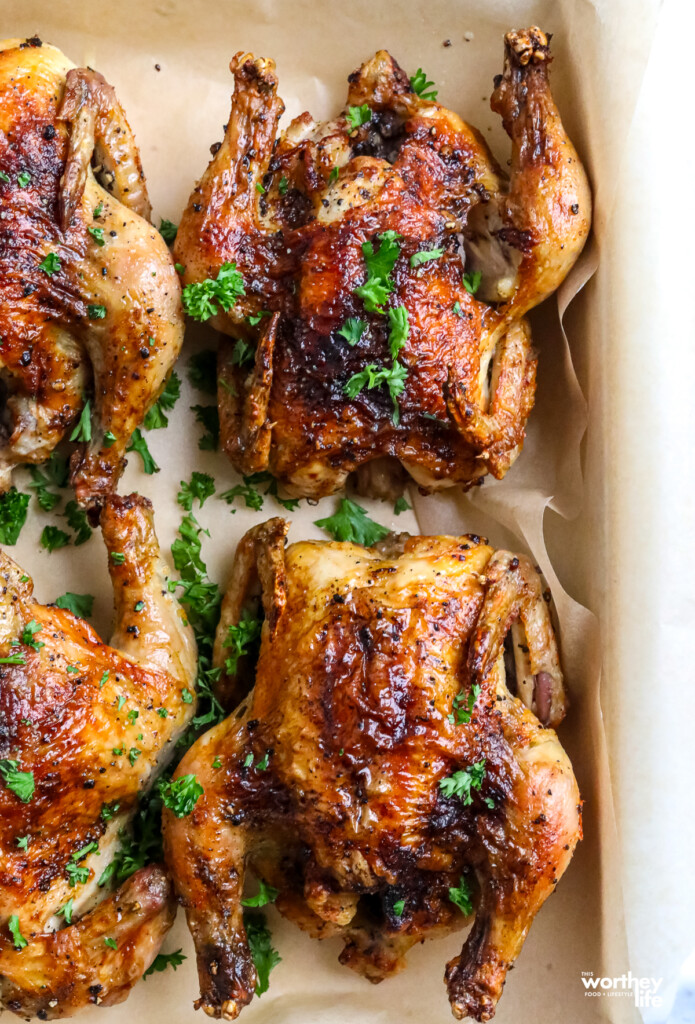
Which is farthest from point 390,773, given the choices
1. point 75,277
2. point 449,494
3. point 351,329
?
point 75,277

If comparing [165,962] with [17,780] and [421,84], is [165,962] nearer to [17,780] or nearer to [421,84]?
[17,780]

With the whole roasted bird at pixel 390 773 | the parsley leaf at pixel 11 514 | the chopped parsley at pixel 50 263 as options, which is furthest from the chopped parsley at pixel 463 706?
the chopped parsley at pixel 50 263

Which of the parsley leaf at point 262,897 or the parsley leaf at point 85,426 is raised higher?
the parsley leaf at point 85,426

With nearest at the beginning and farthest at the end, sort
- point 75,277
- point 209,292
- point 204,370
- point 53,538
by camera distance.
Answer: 1. point 75,277
2. point 209,292
3. point 53,538
4. point 204,370

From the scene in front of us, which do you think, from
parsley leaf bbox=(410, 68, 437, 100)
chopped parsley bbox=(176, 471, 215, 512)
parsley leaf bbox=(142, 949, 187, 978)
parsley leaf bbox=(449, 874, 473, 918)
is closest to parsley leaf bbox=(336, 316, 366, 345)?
chopped parsley bbox=(176, 471, 215, 512)

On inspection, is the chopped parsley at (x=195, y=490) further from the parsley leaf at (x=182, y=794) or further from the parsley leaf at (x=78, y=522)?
the parsley leaf at (x=182, y=794)

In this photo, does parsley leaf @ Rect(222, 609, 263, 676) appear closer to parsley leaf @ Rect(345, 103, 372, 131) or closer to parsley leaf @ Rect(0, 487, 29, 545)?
parsley leaf @ Rect(0, 487, 29, 545)
